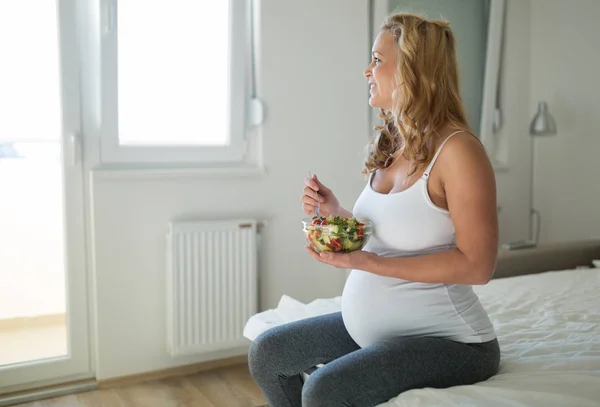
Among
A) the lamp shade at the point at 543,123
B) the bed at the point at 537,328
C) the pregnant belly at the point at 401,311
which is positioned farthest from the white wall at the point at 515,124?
the pregnant belly at the point at 401,311

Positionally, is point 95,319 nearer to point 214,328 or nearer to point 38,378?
point 38,378

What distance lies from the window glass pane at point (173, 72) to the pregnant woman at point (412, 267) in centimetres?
143

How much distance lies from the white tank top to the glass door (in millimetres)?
1634

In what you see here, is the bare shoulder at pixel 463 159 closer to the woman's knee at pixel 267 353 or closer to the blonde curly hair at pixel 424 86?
the blonde curly hair at pixel 424 86

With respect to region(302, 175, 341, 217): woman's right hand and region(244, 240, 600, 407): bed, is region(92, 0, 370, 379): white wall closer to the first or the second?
region(244, 240, 600, 407): bed

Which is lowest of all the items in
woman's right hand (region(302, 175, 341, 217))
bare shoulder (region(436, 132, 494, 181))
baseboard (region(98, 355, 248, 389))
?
baseboard (region(98, 355, 248, 389))

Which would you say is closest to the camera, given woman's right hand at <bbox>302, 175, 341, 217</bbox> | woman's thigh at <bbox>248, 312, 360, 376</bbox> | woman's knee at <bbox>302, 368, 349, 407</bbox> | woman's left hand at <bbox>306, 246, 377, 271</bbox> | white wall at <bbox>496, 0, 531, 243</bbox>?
woman's knee at <bbox>302, 368, 349, 407</bbox>

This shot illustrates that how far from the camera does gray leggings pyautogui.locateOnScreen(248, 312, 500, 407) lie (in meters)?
1.22

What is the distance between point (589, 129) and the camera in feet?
11.3

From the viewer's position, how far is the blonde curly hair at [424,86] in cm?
139

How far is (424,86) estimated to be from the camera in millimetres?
1390

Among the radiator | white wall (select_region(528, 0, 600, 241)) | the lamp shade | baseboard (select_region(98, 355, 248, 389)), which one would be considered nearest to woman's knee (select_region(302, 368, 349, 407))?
the radiator

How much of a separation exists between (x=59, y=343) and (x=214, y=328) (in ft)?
2.15

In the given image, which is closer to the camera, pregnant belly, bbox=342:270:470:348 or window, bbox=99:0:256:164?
pregnant belly, bbox=342:270:470:348
